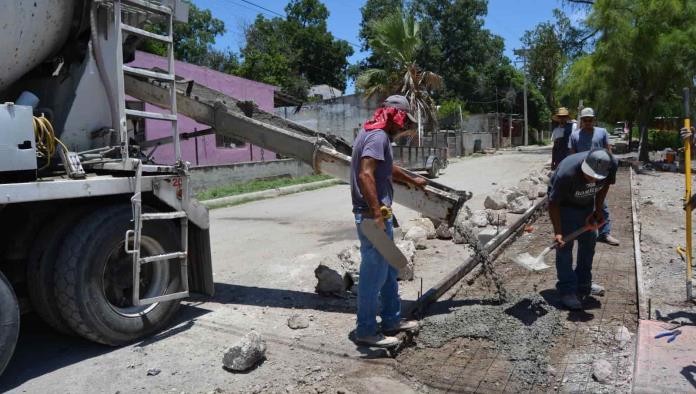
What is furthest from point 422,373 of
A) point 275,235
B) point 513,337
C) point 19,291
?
point 275,235

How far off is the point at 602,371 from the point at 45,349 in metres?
4.10

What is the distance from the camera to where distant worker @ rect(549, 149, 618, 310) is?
4.75 metres

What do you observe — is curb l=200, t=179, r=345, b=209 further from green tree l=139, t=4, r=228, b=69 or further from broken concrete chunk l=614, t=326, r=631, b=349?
green tree l=139, t=4, r=228, b=69

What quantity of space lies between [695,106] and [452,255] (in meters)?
18.8

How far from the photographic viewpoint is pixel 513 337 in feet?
14.3

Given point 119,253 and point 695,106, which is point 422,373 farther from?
point 695,106

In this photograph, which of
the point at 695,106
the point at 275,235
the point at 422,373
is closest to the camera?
the point at 422,373

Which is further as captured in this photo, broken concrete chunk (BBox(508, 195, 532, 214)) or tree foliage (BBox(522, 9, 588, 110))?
tree foliage (BBox(522, 9, 588, 110))

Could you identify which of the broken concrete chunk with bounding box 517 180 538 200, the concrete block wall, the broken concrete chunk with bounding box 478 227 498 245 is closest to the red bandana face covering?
the broken concrete chunk with bounding box 478 227 498 245

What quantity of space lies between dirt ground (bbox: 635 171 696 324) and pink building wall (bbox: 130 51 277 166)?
9.97 m

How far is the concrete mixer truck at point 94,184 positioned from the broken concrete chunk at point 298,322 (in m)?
0.94

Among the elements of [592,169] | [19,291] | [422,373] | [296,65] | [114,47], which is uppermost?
[296,65]

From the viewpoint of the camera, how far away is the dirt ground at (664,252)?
4.90 m

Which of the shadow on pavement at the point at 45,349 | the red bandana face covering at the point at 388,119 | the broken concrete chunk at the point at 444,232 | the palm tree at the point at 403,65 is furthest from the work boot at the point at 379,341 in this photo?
the palm tree at the point at 403,65
